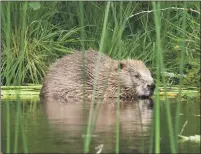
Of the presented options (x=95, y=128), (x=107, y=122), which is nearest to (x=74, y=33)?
(x=107, y=122)

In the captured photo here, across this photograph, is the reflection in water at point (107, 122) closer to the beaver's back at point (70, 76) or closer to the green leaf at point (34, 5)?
the beaver's back at point (70, 76)

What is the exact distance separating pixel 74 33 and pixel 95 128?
18.5 ft

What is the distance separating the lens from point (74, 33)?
40.9 ft

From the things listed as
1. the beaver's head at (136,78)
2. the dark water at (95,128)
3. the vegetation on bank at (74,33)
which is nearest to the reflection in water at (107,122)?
the dark water at (95,128)

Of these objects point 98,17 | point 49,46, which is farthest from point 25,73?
point 98,17

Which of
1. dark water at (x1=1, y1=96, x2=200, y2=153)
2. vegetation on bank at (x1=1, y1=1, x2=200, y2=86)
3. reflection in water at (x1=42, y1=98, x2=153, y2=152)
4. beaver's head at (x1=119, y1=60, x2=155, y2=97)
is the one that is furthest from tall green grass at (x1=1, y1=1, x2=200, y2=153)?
dark water at (x1=1, y1=96, x2=200, y2=153)

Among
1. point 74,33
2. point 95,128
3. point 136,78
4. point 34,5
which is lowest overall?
point 95,128

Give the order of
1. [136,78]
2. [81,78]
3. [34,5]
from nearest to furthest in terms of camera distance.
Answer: [81,78]
[136,78]
[34,5]

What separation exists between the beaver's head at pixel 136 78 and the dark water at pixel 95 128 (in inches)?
24.2

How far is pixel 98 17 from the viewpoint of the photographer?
12414 millimetres

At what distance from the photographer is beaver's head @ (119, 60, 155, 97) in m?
10.3

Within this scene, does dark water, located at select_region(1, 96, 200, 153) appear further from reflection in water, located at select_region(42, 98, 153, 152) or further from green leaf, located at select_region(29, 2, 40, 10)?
green leaf, located at select_region(29, 2, 40, 10)

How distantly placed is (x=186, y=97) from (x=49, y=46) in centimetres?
283

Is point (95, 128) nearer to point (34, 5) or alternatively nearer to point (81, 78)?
point (81, 78)
